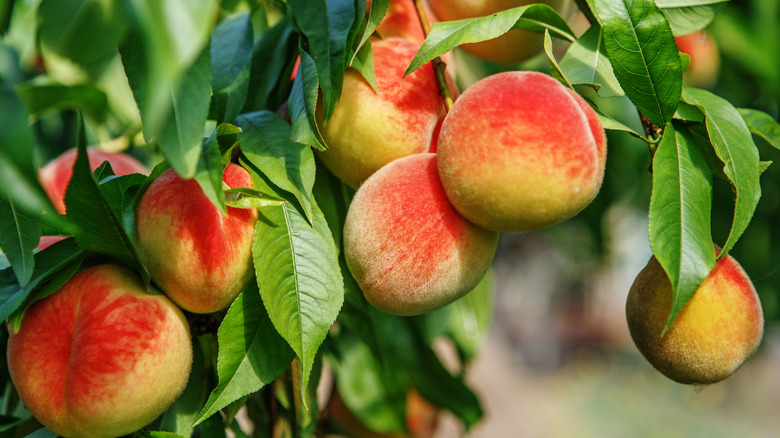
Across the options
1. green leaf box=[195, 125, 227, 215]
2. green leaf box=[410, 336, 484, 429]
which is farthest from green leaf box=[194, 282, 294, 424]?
green leaf box=[410, 336, 484, 429]

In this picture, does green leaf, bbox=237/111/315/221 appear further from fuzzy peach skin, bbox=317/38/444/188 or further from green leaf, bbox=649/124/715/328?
green leaf, bbox=649/124/715/328

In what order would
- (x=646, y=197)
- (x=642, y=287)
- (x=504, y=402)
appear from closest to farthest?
(x=642, y=287) → (x=646, y=197) → (x=504, y=402)

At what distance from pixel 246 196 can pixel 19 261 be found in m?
0.18

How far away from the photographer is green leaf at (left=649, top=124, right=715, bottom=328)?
495mm

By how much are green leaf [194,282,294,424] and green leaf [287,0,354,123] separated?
6.8 inches

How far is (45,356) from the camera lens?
53 cm

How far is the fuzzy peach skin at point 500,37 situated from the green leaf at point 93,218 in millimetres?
403

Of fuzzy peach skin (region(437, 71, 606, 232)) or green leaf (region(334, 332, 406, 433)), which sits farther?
green leaf (region(334, 332, 406, 433))

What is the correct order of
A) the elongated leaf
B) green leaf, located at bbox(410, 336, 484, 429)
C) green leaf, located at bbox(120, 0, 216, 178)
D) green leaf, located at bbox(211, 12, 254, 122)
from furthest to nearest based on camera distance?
1. green leaf, located at bbox(410, 336, 484, 429)
2. green leaf, located at bbox(211, 12, 254, 122)
3. the elongated leaf
4. green leaf, located at bbox(120, 0, 216, 178)

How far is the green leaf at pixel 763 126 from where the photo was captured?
0.61 metres

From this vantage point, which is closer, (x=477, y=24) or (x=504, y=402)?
(x=477, y=24)

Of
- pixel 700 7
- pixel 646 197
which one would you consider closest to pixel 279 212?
pixel 700 7

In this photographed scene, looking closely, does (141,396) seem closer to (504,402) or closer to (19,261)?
(19,261)

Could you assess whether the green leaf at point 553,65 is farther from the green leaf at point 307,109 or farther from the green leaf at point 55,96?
Result: the green leaf at point 55,96
